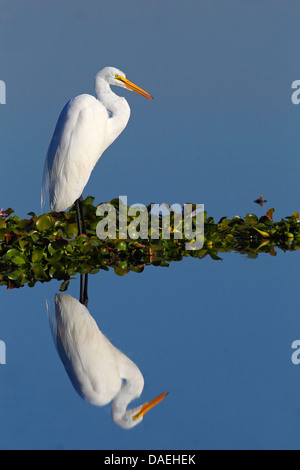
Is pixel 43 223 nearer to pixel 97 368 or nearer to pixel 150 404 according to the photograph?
pixel 97 368

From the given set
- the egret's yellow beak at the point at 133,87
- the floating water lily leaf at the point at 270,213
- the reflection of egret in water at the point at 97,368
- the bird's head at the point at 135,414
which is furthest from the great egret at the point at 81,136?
the bird's head at the point at 135,414

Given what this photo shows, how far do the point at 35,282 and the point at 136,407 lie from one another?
1.85 m

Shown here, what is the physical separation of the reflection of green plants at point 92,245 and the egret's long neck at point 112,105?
30.4 inches

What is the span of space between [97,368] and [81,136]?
2006mm

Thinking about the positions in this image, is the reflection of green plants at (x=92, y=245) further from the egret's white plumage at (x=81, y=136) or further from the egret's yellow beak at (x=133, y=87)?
the egret's yellow beak at (x=133, y=87)

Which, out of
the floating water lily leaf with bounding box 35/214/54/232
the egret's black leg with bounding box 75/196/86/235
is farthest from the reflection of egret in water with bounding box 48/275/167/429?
the egret's black leg with bounding box 75/196/86/235

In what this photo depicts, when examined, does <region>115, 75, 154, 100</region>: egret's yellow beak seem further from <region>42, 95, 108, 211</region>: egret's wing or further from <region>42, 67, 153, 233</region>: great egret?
<region>42, 95, 108, 211</region>: egret's wing

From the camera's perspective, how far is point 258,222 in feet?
18.6

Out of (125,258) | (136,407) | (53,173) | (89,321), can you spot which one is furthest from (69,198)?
(136,407)

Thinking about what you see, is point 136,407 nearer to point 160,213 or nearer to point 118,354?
point 118,354

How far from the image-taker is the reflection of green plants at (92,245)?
4.55 m

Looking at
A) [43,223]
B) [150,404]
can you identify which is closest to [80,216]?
[43,223]

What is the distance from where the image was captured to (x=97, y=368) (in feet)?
9.96

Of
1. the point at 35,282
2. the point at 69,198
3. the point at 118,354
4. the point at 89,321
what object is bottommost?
the point at 118,354
